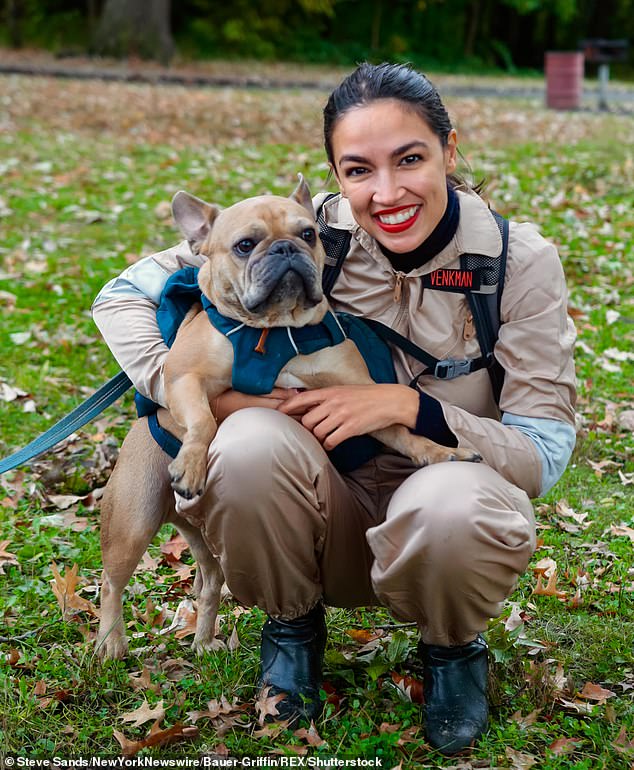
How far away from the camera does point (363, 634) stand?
11.0ft

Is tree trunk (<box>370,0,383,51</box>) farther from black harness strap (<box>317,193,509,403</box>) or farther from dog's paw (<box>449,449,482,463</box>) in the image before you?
dog's paw (<box>449,449,482,463</box>)

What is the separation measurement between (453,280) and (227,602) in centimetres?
155

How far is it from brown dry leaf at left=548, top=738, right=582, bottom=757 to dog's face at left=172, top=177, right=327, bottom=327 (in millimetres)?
1447

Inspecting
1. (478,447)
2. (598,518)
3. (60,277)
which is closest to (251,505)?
(478,447)

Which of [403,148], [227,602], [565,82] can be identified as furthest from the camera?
[565,82]

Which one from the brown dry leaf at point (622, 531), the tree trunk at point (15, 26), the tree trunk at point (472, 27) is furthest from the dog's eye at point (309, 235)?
the tree trunk at point (472, 27)

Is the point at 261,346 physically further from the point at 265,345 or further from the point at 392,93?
the point at 392,93

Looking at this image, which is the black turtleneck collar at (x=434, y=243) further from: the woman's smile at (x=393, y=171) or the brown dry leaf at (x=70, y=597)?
the brown dry leaf at (x=70, y=597)

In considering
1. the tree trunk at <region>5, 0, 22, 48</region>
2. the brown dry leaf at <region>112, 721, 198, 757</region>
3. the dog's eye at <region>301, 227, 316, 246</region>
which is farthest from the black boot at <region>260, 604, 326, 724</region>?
the tree trunk at <region>5, 0, 22, 48</region>

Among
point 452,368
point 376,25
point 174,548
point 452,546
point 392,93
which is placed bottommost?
point 174,548

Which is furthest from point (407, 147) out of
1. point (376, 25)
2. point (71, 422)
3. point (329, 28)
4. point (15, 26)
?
point (329, 28)

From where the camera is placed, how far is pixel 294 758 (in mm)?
2627

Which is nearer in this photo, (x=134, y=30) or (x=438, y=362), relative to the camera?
(x=438, y=362)

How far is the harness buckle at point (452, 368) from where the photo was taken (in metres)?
2.94
